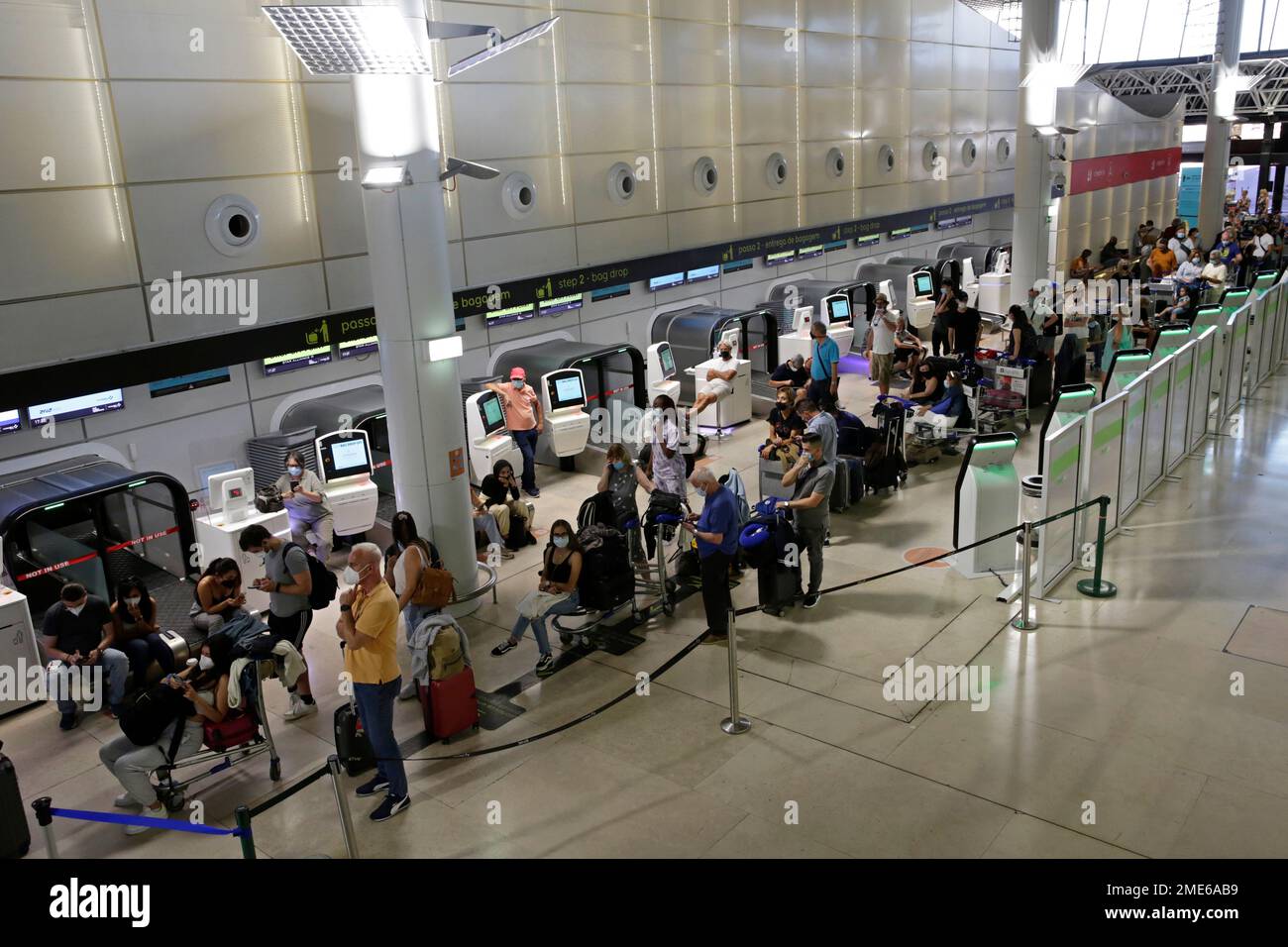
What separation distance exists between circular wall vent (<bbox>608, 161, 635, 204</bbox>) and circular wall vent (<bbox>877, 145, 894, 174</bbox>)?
8503 mm

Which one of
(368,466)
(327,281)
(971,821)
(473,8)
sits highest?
(473,8)

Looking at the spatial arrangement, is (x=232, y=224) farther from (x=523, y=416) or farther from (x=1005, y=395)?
(x=1005, y=395)

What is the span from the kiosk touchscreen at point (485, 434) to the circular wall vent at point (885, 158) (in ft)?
45.5

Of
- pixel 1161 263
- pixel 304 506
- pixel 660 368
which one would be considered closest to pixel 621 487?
pixel 304 506

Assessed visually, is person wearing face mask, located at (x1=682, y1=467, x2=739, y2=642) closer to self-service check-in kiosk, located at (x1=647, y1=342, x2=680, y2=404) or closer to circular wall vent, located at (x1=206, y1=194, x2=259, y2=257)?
circular wall vent, located at (x1=206, y1=194, x2=259, y2=257)

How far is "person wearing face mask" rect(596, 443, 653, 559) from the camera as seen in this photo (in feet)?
30.9

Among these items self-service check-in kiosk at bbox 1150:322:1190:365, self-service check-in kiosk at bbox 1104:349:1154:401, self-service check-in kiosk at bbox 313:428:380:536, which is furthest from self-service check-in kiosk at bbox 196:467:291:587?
self-service check-in kiosk at bbox 1150:322:1190:365

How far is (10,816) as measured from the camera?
6.34 metres

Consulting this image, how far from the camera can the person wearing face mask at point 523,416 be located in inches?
505

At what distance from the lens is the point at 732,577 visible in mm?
10000

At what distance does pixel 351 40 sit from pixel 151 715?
5009 mm
